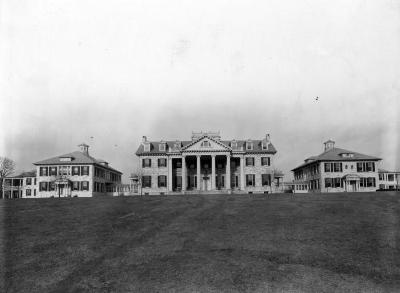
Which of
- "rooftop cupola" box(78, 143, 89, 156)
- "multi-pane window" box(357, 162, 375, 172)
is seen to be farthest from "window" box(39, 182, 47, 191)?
"multi-pane window" box(357, 162, 375, 172)

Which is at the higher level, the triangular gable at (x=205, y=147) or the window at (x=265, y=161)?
the triangular gable at (x=205, y=147)

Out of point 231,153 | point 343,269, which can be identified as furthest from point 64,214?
point 231,153

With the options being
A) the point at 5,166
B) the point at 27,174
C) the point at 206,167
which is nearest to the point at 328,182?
the point at 206,167

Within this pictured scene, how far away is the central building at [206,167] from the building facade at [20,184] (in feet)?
127

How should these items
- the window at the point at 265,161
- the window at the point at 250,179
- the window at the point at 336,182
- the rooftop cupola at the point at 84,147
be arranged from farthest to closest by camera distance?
the rooftop cupola at the point at 84,147, the window at the point at 336,182, the window at the point at 265,161, the window at the point at 250,179

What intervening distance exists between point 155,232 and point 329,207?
41.6 feet

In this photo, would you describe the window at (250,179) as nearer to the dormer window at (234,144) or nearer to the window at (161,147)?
the dormer window at (234,144)

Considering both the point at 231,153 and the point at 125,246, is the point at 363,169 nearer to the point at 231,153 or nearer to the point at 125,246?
the point at 231,153

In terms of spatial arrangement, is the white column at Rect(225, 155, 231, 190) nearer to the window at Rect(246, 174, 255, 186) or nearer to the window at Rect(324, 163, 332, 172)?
the window at Rect(246, 174, 255, 186)

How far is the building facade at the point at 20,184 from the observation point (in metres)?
80.1

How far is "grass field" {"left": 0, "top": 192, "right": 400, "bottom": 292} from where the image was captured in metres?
10.4

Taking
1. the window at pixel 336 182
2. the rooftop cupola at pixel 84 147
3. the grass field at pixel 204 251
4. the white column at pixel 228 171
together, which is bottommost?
the grass field at pixel 204 251

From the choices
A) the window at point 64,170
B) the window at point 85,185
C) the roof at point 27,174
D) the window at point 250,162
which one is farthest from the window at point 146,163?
the roof at point 27,174

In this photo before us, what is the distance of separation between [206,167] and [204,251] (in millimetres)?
42552
